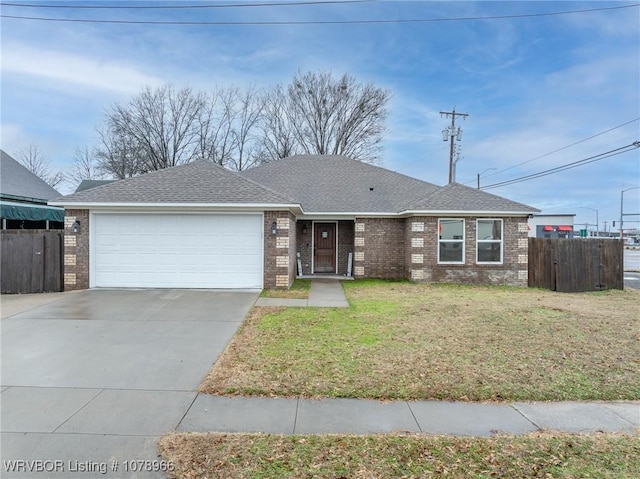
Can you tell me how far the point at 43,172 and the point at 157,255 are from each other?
121 ft

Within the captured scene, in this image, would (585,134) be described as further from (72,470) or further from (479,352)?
(72,470)

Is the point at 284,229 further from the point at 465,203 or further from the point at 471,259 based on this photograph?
the point at 471,259

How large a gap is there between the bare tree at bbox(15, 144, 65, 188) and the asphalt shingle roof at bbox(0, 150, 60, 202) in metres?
20.3

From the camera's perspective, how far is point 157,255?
36.4ft

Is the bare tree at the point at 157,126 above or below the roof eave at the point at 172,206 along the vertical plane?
above

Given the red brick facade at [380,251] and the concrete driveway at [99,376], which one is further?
the red brick facade at [380,251]

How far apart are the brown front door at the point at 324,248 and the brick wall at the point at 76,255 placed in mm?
8463

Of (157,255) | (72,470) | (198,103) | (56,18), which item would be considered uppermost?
(198,103)

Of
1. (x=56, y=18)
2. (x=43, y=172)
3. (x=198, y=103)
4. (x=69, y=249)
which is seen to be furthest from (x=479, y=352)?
(x=43, y=172)

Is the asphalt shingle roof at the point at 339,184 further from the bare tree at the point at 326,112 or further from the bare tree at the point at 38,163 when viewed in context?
the bare tree at the point at 38,163

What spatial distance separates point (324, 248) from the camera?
16.0m

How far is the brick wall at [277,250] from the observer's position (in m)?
11.1

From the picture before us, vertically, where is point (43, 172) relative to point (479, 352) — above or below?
above

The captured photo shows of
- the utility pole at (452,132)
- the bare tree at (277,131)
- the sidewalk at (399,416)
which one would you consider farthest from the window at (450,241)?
the bare tree at (277,131)
